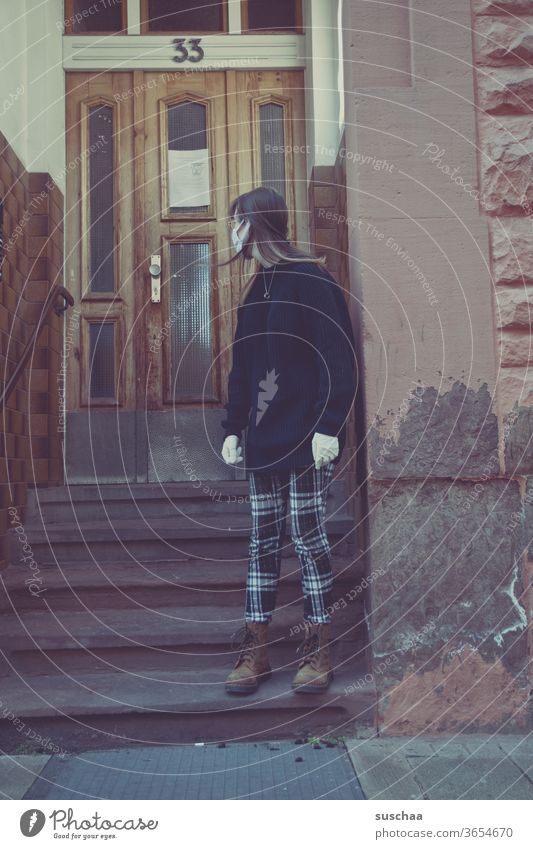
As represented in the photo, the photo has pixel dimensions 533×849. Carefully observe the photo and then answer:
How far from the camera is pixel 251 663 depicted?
10.5 ft

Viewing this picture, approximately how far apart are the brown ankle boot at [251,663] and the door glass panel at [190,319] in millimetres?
1884

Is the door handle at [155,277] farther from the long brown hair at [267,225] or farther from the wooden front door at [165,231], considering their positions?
the long brown hair at [267,225]

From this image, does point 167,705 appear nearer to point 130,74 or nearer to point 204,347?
point 204,347

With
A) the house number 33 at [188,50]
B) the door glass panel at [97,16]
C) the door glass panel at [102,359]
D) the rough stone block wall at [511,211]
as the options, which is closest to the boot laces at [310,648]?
the rough stone block wall at [511,211]

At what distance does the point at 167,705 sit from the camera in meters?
3.13

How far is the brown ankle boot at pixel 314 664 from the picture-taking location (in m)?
3.14

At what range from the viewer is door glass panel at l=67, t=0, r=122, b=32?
16.5 ft

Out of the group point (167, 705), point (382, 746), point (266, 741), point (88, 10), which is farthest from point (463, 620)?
point (88, 10)

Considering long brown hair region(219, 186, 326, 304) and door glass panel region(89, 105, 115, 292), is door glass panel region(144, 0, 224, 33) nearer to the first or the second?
door glass panel region(89, 105, 115, 292)

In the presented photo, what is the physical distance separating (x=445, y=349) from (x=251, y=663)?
1337 mm

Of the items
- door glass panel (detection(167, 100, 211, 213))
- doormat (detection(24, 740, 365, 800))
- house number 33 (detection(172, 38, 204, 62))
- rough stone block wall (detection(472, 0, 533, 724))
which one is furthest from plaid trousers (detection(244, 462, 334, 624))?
house number 33 (detection(172, 38, 204, 62))

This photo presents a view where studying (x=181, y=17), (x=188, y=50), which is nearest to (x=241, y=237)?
(x=188, y=50)

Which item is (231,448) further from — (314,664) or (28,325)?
(28,325)
